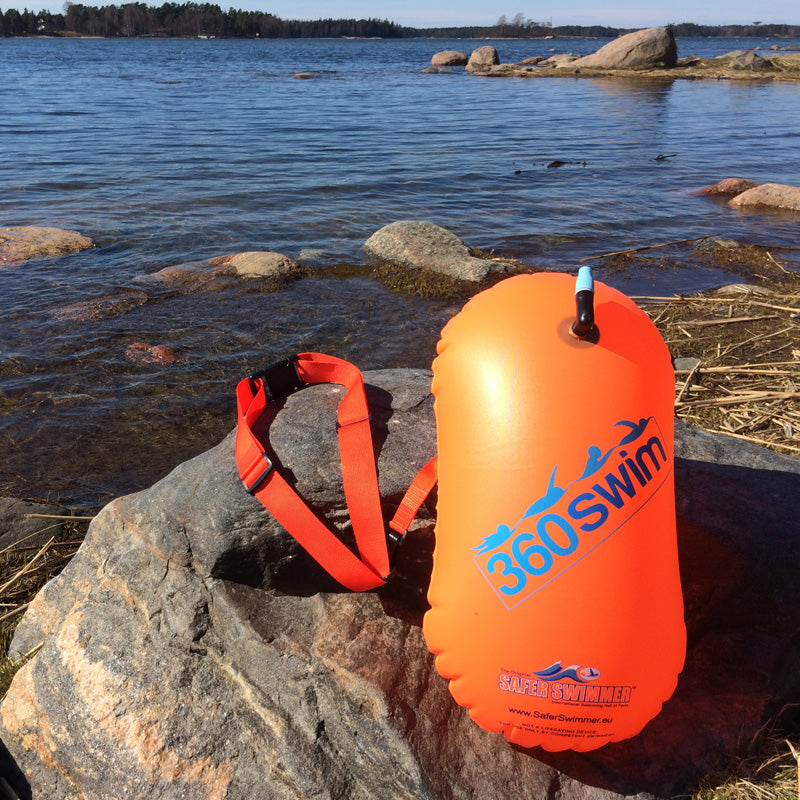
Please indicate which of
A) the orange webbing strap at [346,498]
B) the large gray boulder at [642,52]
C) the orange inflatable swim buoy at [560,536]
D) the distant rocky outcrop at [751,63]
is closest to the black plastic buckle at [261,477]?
the orange webbing strap at [346,498]

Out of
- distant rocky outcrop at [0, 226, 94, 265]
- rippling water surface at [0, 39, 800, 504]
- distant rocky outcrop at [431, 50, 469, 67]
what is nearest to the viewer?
rippling water surface at [0, 39, 800, 504]

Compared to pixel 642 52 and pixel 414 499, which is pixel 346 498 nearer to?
pixel 414 499

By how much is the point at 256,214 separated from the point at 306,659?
10186 mm

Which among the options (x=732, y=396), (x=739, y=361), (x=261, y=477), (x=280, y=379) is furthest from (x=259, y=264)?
(x=261, y=477)

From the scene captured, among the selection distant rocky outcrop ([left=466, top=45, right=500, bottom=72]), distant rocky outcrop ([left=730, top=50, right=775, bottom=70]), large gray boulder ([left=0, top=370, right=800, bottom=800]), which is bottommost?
large gray boulder ([left=0, top=370, right=800, bottom=800])

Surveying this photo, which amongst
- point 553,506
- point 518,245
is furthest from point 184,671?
point 518,245

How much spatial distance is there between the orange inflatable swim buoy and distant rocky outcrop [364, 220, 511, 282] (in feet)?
21.8

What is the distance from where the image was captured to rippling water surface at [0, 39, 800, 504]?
5.66 metres

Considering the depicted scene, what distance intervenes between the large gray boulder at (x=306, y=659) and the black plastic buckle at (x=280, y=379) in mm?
73

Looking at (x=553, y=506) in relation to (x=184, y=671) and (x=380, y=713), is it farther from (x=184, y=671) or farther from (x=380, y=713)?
(x=184, y=671)

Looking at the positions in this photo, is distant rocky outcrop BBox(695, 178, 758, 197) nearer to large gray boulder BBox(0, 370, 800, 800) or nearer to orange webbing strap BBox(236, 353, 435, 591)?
large gray boulder BBox(0, 370, 800, 800)

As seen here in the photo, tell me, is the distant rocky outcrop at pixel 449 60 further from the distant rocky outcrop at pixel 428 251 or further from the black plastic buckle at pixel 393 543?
the black plastic buckle at pixel 393 543

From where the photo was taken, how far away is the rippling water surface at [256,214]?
18.6 feet

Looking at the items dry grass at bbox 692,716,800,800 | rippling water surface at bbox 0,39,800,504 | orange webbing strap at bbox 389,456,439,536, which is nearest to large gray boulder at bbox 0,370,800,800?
dry grass at bbox 692,716,800,800
